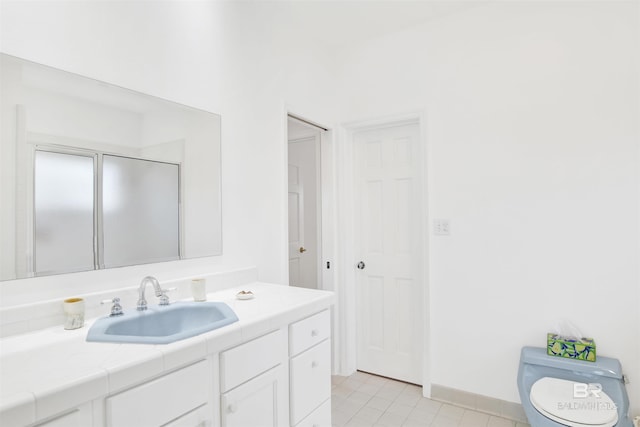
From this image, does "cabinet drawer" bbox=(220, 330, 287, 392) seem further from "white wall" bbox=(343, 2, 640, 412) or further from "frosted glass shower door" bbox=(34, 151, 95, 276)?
"white wall" bbox=(343, 2, 640, 412)

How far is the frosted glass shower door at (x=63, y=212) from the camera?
4.20ft

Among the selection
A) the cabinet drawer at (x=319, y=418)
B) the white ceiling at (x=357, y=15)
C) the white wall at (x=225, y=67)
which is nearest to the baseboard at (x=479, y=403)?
the cabinet drawer at (x=319, y=418)

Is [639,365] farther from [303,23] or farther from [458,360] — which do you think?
[303,23]

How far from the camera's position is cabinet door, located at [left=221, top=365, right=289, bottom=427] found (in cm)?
126

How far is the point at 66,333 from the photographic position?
1211 mm

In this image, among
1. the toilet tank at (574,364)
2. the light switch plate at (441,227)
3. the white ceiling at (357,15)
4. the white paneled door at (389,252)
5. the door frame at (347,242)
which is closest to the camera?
the toilet tank at (574,364)

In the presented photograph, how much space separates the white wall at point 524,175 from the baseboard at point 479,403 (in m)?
0.05

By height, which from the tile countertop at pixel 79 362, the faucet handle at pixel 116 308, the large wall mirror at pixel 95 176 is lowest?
the tile countertop at pixel 79 362

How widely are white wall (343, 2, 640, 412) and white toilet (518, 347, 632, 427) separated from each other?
18 centimetres

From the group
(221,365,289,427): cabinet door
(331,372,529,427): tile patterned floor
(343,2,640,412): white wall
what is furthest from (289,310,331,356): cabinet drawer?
(343,2,640,412): white wall

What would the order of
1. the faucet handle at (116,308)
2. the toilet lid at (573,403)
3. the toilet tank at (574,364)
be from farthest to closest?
the toilet tank at (574,364)
the toilet lid at (573,403)
the faucet handle at (116,308)

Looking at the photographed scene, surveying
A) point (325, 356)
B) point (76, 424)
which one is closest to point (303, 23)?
point (325, 356)

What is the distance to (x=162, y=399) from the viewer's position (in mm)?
1049

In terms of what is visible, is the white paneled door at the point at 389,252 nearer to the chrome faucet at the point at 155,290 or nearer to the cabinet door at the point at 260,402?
the cabinet door at the point at 260,402
